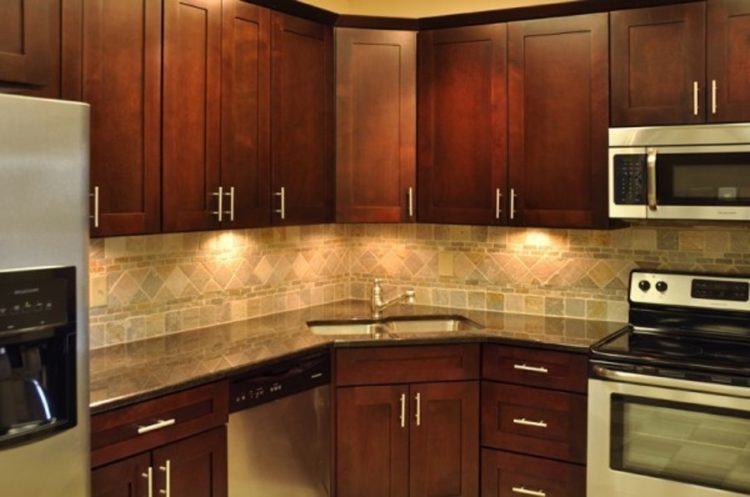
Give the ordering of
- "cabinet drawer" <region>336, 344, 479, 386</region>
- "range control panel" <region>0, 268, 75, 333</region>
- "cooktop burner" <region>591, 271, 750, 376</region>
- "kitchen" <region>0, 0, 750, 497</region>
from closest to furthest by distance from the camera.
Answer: "range control panel" <region>0, 268, 75, 333</region>
"kitchen" <region>0, 0, 750, 497</region>
"cooktop burner" <region>591, 271, 750, 376</region>
"cabinet drawer" <region>336, 344, 479, 386</region>

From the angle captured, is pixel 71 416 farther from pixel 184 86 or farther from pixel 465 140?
pixel 465 140

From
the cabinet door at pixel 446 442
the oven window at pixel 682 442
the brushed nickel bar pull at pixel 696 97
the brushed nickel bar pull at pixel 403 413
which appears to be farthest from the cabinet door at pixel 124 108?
the brushed nickel bar pull at pixel 696 97

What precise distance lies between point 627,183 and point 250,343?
163 cm

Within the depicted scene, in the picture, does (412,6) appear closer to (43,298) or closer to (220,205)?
(220,205)

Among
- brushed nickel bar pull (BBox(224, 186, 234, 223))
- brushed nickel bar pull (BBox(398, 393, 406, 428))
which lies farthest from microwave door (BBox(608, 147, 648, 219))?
brushed nickel bar pull (BBox(224, 186, 234, 223))

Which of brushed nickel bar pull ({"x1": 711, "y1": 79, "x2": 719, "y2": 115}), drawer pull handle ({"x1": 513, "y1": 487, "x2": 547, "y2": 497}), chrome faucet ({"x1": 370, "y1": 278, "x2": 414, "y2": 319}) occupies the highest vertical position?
brushed nickel bar pull ({"x1": 711, "y1": 79, "x2": 719, "y2": 115})

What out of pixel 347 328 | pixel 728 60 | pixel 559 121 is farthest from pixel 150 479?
pixel 728 60

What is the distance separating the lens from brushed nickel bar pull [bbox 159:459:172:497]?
2.43 meters

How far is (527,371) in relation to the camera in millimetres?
3193

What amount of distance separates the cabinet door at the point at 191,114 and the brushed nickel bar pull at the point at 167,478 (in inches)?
33.0

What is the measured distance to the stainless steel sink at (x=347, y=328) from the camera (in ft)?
12.0

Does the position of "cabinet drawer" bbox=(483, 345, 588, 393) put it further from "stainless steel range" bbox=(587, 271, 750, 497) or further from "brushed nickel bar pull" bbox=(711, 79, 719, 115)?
"brushed nickel bar pull" bbox=(711, 79, 719, 115)

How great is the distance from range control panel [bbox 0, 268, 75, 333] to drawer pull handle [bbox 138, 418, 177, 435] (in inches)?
22.1

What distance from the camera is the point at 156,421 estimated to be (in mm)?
2408
